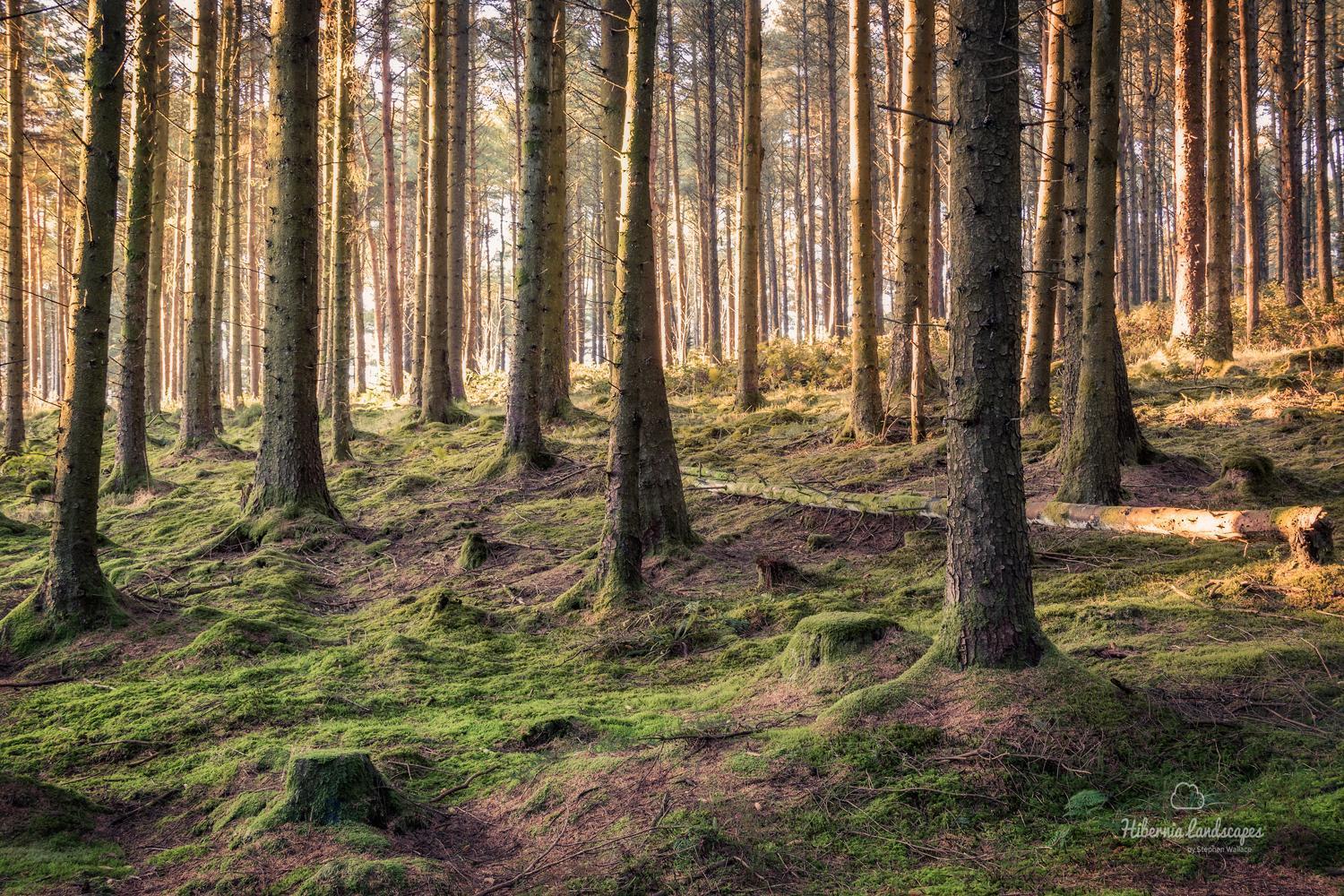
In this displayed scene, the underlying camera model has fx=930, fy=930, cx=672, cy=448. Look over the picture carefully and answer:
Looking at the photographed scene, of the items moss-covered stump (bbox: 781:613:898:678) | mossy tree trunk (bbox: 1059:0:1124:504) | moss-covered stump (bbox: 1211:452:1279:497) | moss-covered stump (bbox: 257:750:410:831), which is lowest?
moss-covered stump (bbox: 257:750:410:831)

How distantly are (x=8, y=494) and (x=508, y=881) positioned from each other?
15.7 meters

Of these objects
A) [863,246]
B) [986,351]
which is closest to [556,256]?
[863,246]

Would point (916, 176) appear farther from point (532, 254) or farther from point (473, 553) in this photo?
point (473, 553)

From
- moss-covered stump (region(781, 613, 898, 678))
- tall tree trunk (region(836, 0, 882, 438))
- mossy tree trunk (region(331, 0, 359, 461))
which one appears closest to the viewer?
moss-covered stump (region(781, 613, 898, 678))

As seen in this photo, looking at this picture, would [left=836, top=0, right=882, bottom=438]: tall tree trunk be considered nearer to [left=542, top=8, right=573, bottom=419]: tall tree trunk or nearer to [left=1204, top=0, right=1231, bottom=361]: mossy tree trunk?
[left=542, top=8, right=573, bottom=419]: tall tree trunk

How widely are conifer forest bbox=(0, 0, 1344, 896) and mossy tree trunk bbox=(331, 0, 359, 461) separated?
0.08 m

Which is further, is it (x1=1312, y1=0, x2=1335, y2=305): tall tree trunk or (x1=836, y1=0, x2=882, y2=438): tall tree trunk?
(x1=1312, y1=0, x2=1335, y2=305): tall tree trunk

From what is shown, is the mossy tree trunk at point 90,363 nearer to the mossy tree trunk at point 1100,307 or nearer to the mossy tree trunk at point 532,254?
the mossy tree trunk at point 532,254

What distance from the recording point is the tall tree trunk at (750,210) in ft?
46.7

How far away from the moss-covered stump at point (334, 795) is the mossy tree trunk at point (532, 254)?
27.7 ft

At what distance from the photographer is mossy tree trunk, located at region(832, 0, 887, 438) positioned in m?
12.0

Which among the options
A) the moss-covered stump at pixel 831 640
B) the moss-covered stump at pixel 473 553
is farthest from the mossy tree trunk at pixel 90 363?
the moss-covered stump at pixel 831 640

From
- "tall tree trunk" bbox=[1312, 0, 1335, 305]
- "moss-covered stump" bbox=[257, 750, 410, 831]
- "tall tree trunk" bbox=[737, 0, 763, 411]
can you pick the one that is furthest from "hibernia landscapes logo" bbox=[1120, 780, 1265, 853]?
"tall tree trunk" bbox=[1312, 0, 1335, 305]

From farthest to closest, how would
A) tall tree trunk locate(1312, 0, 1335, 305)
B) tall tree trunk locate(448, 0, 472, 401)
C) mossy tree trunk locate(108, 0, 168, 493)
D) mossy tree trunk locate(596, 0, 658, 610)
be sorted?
tall tree trunk locate(1312, 0, 1335, 305) → tall tree trunk locate(448, 0, 472, 401) → mossy tree trunk locate(108, 0, 168, 493) → mossy tree trunk locate(596, 0, 658, 610)
